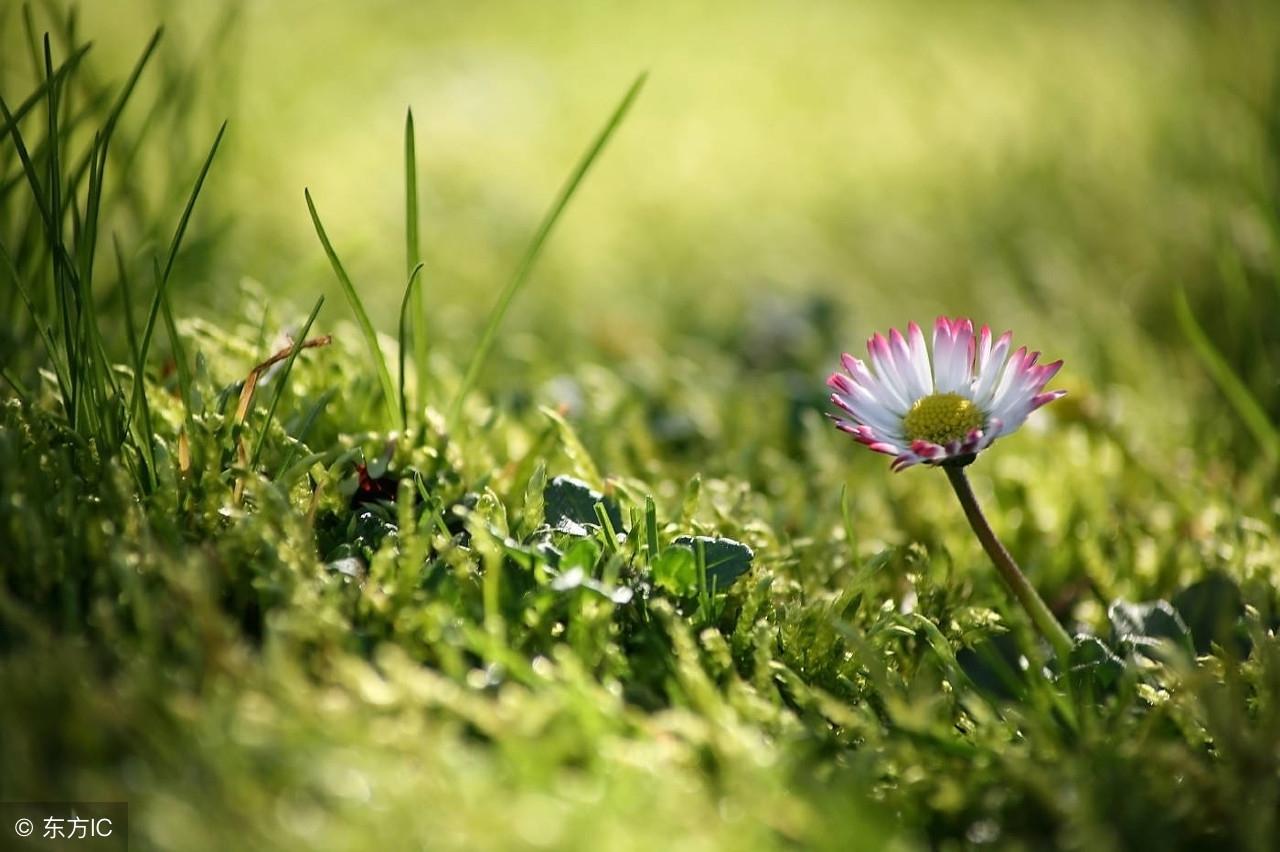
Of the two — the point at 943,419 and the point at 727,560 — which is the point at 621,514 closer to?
the point at 727,560

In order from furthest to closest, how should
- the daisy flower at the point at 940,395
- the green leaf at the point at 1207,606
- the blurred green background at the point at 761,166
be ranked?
the blurred green background at the point at 761,166 → the green leaf at the point at 1207,606 → the daisy flower at the point at 940,395

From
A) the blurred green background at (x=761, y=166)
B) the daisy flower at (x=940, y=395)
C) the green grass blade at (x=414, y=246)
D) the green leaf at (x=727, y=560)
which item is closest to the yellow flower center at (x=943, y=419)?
the daisy flower at (x=940, y=395)

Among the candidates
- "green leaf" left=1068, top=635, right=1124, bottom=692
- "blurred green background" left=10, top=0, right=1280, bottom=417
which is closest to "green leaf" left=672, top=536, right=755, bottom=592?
"green leaf" left=1068, top=635, right=1124, bottom=692

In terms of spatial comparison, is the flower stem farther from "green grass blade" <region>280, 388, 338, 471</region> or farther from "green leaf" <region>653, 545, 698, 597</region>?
"green grass blade" <region>280, 388, 338, 471</region>

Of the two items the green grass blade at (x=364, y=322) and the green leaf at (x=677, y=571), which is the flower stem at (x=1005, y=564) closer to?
the green leaf at (x=677, y=571)

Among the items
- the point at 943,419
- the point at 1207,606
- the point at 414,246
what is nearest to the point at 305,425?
the point at 414,246

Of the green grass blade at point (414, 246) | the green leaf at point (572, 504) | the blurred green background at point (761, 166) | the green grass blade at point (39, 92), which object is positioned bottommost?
the green leaf at point (572, 504)

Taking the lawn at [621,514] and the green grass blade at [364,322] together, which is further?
the green grass blade at [364,322]
